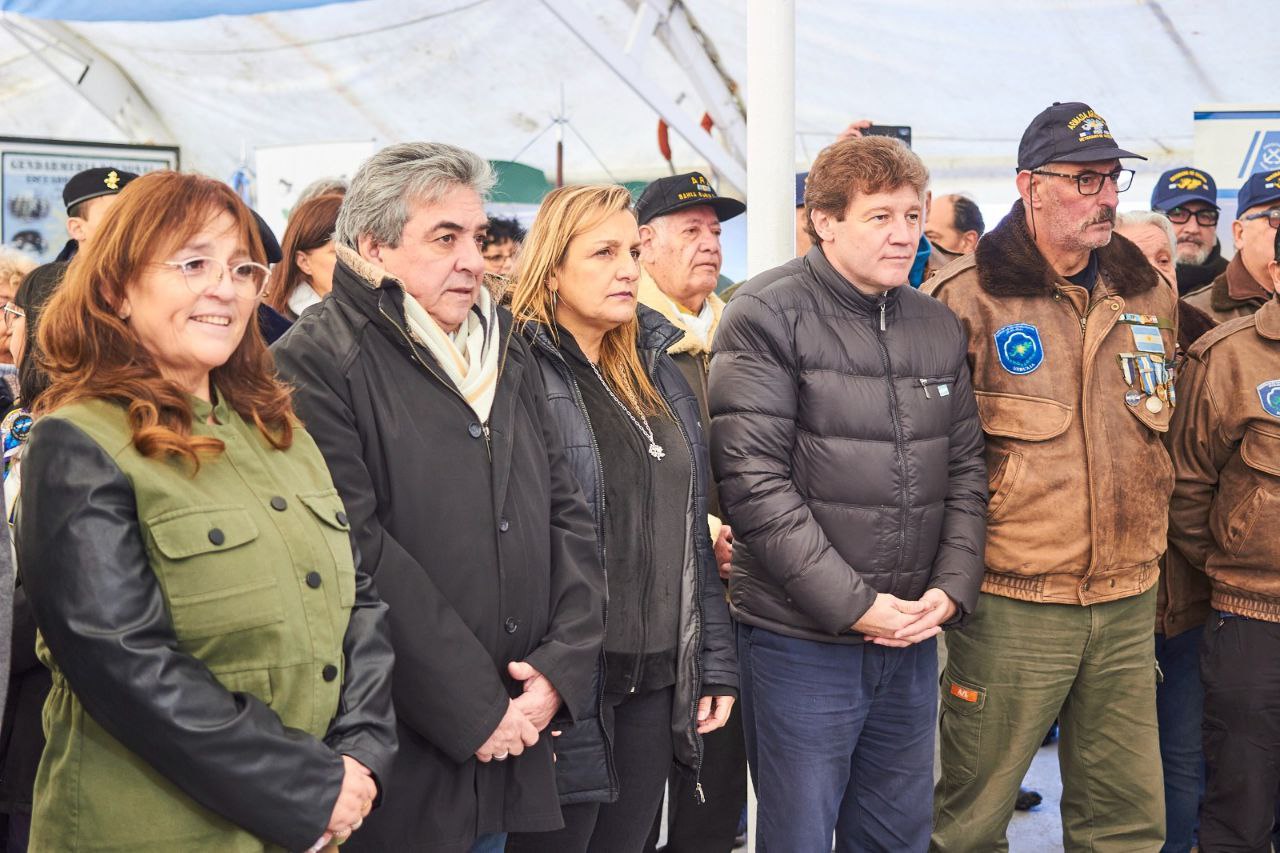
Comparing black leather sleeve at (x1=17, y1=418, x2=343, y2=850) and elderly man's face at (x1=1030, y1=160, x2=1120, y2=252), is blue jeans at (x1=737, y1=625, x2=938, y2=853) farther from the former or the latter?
black leather sleeve at (x1=17, y1=418, x2=343, y2=850)

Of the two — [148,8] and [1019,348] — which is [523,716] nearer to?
[1019,348]

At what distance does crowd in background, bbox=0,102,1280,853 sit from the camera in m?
1.74

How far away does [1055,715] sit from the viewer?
10.2 ft

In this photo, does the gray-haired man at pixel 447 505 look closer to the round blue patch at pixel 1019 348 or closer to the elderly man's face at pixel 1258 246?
the round blue patch at pixel 1019 348

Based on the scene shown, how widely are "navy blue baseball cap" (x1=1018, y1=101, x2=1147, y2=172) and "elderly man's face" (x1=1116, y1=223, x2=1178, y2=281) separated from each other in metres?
1.27

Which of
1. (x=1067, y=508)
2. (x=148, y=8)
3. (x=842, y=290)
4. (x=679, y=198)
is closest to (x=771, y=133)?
(x=679, y=198)

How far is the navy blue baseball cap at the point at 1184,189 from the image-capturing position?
5090 millimetres

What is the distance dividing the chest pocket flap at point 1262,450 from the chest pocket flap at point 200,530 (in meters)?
2.56

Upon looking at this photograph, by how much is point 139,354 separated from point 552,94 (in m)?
6.91

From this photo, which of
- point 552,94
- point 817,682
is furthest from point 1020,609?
point 552,94

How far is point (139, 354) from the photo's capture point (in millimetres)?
1806

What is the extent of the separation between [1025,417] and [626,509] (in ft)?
3.50

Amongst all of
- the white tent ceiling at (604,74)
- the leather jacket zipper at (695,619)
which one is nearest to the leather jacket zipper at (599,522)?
the leather jacket zipper at (695,619)

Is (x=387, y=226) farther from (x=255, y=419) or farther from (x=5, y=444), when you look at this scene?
(x=5, y=444)
